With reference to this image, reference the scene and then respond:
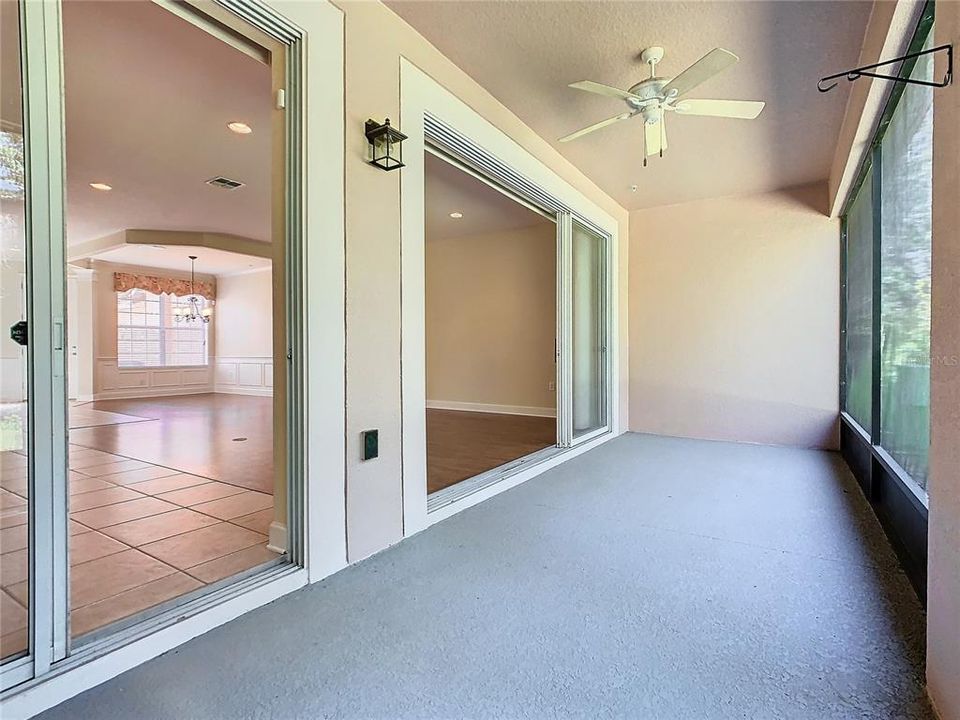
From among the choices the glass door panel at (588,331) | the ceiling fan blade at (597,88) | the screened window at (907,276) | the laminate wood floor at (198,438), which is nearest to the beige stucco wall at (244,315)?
the laminate wood floor at (198,438)

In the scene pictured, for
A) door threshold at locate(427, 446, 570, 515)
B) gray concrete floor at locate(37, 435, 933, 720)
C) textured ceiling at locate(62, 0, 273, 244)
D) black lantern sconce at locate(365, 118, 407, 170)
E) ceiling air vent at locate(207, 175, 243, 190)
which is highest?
ceiling air vent at locate(207, 175, 243, 190)

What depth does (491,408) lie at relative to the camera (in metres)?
7.32

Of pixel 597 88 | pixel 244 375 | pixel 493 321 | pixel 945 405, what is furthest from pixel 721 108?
pixel 244 375

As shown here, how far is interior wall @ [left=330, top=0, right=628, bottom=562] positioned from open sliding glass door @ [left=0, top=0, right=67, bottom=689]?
0.98 metres

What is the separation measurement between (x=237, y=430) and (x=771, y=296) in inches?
227

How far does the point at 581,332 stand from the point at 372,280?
301 cm

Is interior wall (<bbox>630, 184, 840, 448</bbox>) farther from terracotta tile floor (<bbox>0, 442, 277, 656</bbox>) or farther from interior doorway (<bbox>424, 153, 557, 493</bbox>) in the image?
terracotta tile floor (<bbox>0, 442, 277, 656</bbox>)

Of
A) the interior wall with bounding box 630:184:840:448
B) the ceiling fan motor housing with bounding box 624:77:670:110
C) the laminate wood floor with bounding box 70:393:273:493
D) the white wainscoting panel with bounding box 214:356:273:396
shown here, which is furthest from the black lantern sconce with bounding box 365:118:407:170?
the white wainscoting panel with bounding box 214:356:273:396

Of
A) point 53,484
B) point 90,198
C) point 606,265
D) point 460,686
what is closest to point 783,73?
point 606,265

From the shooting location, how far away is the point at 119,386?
31.0 ft

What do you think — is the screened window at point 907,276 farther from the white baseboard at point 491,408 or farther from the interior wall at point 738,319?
the white baseboard at point 491,408

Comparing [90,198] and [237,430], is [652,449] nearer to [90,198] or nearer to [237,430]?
[237,430]

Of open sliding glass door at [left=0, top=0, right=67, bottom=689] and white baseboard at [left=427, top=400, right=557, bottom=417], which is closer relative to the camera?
open sliding glass door at [left=0, top=0, right=67, bottom=689]

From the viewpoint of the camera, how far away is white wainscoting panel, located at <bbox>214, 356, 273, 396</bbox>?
10.2 metres
